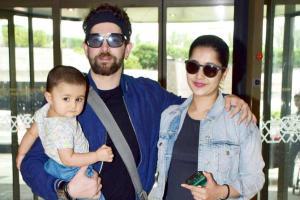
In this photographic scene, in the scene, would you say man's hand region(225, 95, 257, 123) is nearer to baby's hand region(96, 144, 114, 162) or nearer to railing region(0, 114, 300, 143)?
baby's hand region(96, 144, 114, 162)

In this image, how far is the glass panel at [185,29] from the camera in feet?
15.5

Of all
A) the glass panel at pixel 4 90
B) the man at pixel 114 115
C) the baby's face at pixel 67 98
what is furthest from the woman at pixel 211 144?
the glass panel at pixel 4 90

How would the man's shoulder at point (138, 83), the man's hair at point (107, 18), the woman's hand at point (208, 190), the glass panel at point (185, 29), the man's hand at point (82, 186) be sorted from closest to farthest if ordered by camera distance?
the woman's hand at point (208, 190)
the man's hand at point (82, 186)
the man's hair at point (107, 18)
the man's shoulder at point (138, 83)
the glass panel at point (185, 29)

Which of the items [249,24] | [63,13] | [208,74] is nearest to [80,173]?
[208,74]

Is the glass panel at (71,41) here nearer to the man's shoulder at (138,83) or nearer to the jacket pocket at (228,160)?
the man's shoulder at (138,83)

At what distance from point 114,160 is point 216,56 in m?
0.72

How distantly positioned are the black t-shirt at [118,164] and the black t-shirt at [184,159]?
0.23 metres

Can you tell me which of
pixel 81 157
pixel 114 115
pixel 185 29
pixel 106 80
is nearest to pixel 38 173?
pixel 81 157

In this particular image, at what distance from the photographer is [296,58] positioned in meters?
4.59

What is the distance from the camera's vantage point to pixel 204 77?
5.81 ft

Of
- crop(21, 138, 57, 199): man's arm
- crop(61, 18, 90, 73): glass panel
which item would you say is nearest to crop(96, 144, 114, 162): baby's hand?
crop(21, 138, 57, 199): man's arm

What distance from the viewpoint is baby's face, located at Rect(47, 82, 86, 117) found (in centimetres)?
176

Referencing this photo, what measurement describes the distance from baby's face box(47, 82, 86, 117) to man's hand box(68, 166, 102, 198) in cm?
28

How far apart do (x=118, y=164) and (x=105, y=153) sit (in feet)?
0.64
